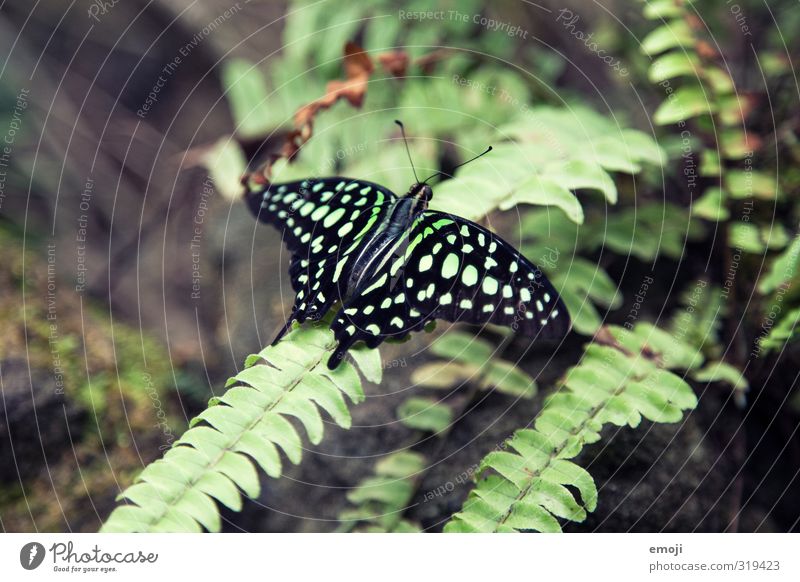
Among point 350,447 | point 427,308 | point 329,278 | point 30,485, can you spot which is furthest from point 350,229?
point 30,485

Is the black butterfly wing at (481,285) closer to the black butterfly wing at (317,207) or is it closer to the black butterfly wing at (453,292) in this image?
the black butterfly wing at (453,292)

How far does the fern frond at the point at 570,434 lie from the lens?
1624 mm

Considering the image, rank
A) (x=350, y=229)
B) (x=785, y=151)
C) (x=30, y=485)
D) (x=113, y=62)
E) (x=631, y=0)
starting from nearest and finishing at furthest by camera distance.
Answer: (x=350, y=229) < (x=30, y=485) < (x=785, y=151) < (x=631, y=0) < (x=113, y=62)

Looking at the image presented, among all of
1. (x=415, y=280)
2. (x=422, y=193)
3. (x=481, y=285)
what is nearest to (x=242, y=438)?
(x=415, y=280)

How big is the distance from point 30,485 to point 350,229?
1.50m

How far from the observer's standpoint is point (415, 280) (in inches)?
70.2

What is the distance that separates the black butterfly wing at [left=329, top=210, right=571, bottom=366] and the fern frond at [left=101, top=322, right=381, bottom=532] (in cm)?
7

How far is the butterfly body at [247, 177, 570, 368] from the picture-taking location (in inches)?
65.9

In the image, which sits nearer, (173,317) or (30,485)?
(30,485)

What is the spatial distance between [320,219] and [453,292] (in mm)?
584

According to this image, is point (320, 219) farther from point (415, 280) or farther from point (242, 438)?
point (242, 438)
